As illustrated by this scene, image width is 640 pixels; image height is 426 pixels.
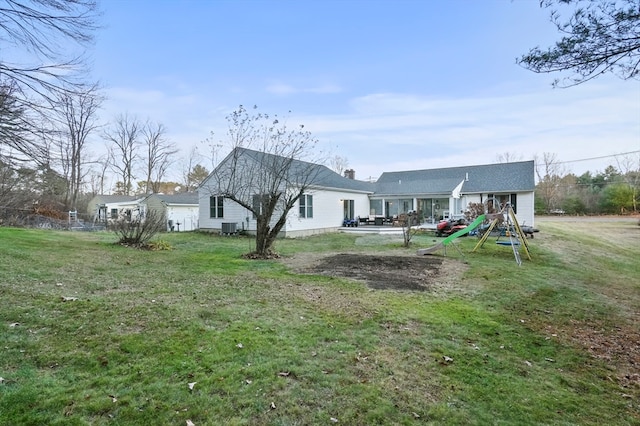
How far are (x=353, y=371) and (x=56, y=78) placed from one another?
22.9ft

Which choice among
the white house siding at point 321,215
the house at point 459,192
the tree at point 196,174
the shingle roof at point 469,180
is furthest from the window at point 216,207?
the tree at point 196,174

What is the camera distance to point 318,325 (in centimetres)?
440

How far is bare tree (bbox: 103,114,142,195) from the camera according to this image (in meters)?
33.1

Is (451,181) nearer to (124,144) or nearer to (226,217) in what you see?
(226,217)

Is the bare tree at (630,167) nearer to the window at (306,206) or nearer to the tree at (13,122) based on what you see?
the window at (306,206)

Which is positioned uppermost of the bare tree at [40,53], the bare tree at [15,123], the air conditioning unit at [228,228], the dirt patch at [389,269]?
the bare tree at [40,53]

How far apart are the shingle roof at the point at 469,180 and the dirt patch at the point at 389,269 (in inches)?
538

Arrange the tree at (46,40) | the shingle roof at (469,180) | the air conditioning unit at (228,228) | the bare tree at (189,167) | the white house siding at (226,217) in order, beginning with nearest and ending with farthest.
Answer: the tree at (46,40) → the air conditioning unit at (228,228) → the white house siding at (226,217) → the shingle roof at (469,180) → the bare tree at (189,167)

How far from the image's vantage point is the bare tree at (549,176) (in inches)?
1766

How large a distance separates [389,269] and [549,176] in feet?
162

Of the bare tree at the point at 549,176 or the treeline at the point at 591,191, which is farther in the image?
the bare tree at the point at 549,176

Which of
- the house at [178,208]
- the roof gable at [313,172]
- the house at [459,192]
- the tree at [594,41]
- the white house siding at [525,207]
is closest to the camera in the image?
the tree at [594,41]

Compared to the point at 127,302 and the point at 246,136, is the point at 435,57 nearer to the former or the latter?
the point at 246,136

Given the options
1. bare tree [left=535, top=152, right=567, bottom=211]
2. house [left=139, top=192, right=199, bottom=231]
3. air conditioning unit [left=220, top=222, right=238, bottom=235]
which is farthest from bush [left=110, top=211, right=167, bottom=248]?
bare tree [left=535, top=152, right=567, bottom=211]
